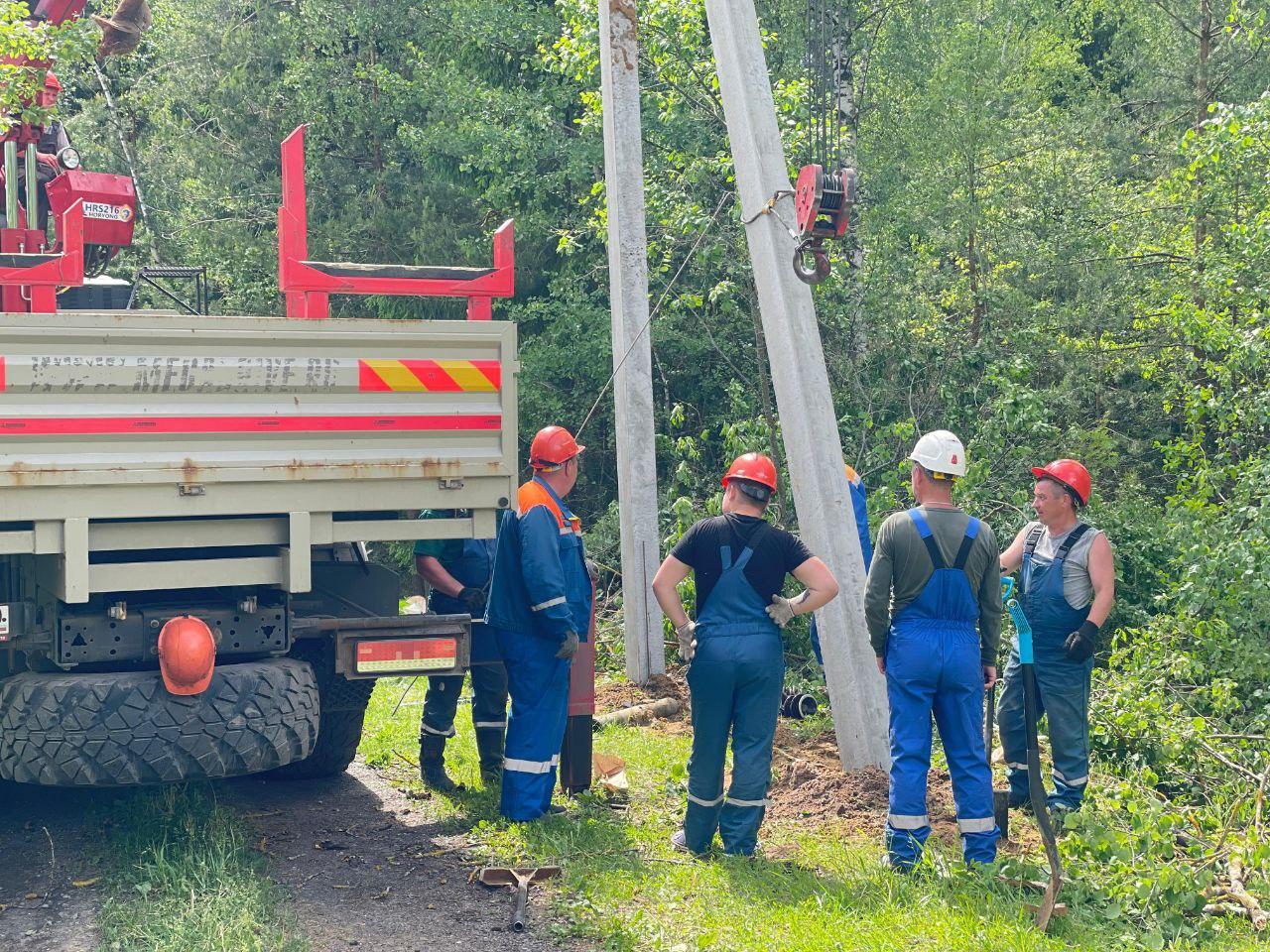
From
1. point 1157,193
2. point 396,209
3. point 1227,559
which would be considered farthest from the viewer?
point 396,209

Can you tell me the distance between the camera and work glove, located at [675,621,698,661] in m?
5.85

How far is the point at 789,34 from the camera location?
50.5 ft

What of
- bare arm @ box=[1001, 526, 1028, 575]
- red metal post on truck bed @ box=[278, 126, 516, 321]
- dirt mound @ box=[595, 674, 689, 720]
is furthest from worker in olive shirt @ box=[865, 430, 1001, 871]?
dirt mound @ box=[595, 674, 689, 720]

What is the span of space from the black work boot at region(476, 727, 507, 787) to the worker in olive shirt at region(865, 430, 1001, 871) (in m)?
2.20

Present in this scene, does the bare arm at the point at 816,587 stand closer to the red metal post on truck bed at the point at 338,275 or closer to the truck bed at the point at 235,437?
the truck bed at the point at 235,437

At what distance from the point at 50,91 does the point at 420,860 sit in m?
4.98

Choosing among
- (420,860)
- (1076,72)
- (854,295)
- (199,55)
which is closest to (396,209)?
(199,55)

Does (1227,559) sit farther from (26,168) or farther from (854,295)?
(26,168)

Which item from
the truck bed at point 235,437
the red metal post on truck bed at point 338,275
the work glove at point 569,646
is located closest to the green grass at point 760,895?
the work glove at point 569,646

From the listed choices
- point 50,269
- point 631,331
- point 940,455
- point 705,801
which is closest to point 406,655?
point 705,801

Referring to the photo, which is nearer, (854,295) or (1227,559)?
(1227,559)

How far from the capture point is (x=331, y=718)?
7.09 meters

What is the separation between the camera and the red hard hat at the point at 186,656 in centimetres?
546

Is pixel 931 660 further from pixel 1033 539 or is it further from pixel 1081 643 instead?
pixel 1033 539
